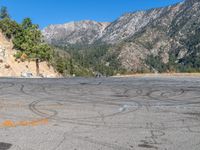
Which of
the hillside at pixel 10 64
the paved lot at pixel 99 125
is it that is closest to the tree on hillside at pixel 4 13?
the hillside at pixel 10 64

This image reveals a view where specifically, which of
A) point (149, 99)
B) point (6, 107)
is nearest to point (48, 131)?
point (6, 107)

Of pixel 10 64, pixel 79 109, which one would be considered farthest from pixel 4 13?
pixel 79 109

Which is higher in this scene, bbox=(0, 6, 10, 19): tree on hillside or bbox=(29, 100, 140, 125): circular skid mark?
bbox=(0, 6, 10, 19): tree on hillside

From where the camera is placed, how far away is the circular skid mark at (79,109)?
39.8 feet

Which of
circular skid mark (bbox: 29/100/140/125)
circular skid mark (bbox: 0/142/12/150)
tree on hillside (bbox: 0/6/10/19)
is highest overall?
tree on hillside (bbox: 0/6/10/19)

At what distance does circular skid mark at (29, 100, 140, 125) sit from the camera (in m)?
12.1

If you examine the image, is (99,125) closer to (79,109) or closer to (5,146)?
(79,109)

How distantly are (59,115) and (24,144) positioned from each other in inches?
158

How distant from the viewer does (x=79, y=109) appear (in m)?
13.9

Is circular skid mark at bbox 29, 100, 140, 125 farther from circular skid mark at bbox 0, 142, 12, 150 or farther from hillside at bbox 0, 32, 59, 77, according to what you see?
hillside at bbox 0, 32, 59, 77

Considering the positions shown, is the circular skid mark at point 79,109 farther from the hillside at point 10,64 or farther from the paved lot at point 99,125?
the hillside at point 10,64

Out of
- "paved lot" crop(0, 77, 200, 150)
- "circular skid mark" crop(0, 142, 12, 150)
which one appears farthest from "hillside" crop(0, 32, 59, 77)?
"circular skid mark" crop(0, 142, 12, 150)

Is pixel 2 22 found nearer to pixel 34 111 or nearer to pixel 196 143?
pixel 34 111

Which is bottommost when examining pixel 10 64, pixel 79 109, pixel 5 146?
pixel 5 146
